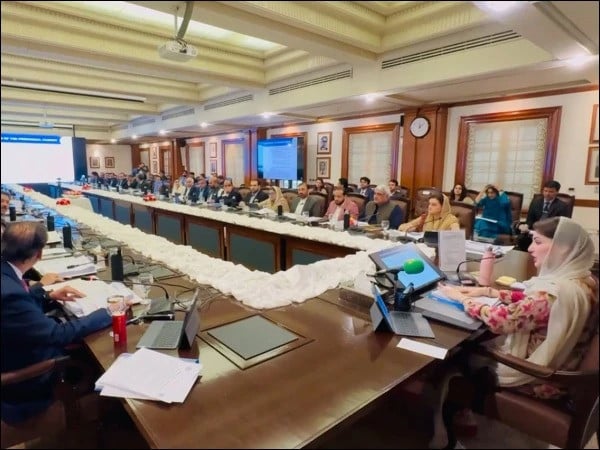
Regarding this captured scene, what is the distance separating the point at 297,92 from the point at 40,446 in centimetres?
550

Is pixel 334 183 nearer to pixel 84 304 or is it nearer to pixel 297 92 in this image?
pixel 297 92

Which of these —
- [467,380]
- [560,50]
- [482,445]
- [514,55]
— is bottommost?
[482,445]

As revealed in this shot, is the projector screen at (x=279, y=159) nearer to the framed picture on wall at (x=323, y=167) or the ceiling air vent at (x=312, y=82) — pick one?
the framed picture on wall at (x=323, y=167)

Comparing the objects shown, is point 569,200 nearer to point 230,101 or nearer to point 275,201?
point 275,201

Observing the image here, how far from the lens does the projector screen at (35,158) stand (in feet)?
3.51

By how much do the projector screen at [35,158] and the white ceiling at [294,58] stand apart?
0.22 ft

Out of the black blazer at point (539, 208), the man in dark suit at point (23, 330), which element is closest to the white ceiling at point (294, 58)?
the man in dark suit at point (23, 330)

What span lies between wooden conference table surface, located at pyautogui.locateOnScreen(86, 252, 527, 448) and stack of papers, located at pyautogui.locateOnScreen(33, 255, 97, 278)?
81 centimetres

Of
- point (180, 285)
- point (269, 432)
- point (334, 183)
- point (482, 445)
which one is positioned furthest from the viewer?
point (334, 183)

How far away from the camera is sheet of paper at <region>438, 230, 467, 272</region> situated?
2.24m

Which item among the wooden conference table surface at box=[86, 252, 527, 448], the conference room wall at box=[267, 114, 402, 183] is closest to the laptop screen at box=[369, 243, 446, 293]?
the wooden conference table surface at box=[86, 252, 527, 448]

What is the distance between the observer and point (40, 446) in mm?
1348

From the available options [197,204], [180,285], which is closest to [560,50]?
[180,285]

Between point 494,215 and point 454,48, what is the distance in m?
2.02
